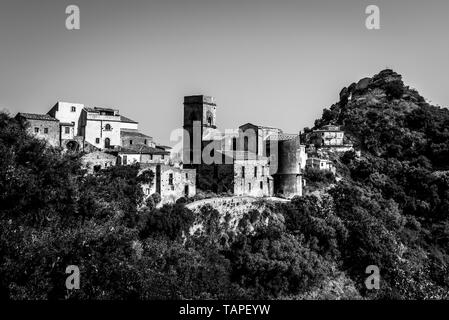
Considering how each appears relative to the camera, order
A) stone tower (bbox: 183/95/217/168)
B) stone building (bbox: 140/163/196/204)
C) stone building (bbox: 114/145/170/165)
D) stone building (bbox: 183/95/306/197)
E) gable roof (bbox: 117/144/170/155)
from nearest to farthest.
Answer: stone building (bbox: 140/163/196/204)
stone building (bbox: 114/145/170/165)
gable roof (bbox: 117/144/170/155)
stone building (bbox: 183/95/306/197)
stone tower (bbox: 183/95/217/168)

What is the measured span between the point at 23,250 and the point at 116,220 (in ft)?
44.7

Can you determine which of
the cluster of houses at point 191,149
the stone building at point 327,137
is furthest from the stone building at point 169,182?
the stone building at point 327,137

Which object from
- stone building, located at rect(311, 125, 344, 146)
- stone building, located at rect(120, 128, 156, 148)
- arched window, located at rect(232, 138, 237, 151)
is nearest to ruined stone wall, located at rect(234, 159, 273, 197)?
arched window, located at rect(232, 138, 237, 151)

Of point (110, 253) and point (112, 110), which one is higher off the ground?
point (112, 110)

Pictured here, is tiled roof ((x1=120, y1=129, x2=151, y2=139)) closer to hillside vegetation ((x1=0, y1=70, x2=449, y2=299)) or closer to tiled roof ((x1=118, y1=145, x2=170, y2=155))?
tiled roof ((x1=118, y1=145, x2=170, y2=155))

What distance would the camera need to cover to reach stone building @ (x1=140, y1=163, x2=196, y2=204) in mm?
42219

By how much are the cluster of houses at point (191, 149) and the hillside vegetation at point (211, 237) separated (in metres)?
2.05

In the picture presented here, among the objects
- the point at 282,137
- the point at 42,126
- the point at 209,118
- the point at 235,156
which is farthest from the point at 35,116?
the point at 282,137

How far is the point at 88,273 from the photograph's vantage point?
87.6 feet

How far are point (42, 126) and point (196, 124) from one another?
13.8 meters

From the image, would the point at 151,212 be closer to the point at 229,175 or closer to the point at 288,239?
the point at 229,175

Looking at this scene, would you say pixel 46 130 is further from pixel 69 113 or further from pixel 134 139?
pixel 134 139
